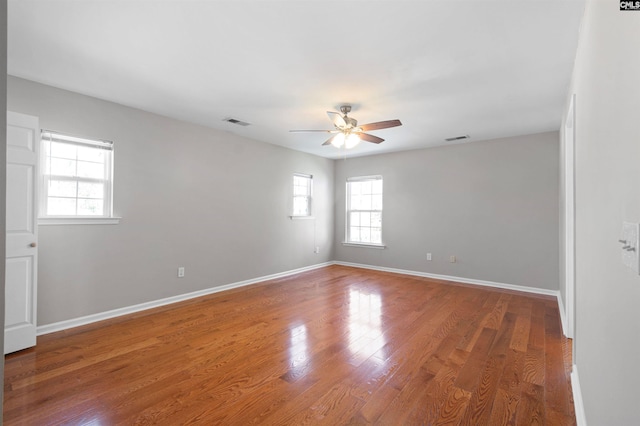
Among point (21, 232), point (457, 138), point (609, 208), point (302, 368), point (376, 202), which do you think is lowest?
point (302, 368)

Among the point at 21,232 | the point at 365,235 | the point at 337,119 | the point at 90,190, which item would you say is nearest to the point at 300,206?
the point at 365,235

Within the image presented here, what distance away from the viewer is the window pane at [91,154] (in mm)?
3398

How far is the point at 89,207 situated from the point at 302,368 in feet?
9.77

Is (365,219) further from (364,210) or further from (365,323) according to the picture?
(365,323)

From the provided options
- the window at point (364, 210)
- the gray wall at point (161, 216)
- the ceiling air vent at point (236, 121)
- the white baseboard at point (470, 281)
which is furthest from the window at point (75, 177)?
the white baseboard at point (470, 281)

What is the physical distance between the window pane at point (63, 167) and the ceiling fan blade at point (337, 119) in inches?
112

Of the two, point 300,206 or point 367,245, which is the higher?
point 300,206

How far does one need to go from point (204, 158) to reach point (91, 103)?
4.74 feet

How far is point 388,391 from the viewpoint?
2105mm

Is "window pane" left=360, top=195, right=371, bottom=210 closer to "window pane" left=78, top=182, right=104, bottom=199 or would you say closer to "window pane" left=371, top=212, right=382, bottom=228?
"window pane" left=371, top=212, right=382, bottom=228

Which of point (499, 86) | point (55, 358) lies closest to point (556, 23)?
point (499, 86)

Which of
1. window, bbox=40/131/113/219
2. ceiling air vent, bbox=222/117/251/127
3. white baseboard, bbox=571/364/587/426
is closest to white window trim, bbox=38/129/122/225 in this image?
window, bbox=40/131/113/219

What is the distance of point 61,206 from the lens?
3260 millimetres

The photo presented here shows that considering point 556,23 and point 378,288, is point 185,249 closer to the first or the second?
point 378,288
